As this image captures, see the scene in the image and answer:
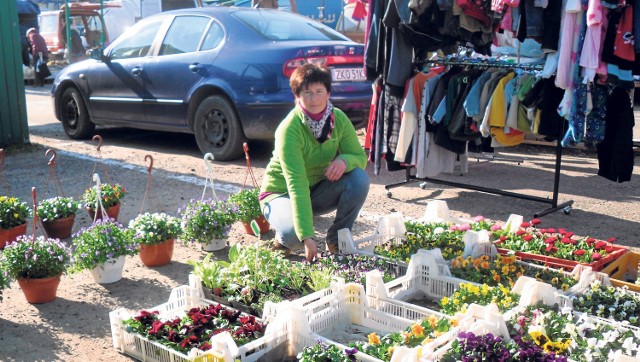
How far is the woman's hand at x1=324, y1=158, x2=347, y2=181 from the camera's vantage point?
482 cm

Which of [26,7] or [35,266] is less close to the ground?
[26,7]

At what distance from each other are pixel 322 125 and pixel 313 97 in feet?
0.77

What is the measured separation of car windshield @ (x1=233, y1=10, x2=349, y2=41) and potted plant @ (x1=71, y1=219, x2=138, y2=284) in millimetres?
4240

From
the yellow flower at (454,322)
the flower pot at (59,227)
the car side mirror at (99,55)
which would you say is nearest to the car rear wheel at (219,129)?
the car side mirror at (99,55)

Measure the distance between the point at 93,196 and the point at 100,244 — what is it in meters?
1.65

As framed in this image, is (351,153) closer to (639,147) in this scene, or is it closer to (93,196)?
(93,196)

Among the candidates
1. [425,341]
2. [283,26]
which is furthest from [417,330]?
[283,26]

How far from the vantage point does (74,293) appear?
4.69 meters

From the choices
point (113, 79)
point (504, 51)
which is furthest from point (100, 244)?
point (504, 51)

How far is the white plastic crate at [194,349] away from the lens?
3246 millimetres

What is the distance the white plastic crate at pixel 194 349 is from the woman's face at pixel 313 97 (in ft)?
4.78

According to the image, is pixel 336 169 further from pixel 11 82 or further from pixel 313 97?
pixel 11 82

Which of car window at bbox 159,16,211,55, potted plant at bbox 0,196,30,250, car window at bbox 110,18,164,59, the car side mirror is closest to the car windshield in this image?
car window at bbox 159,16,211,55

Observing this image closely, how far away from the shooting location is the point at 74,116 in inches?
421
